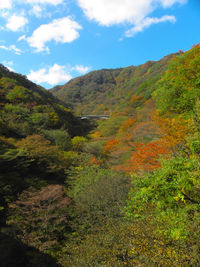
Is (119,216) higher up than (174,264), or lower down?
lower down

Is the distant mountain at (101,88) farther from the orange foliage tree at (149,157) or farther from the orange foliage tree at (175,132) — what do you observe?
the orange foliage tree at (175,132)

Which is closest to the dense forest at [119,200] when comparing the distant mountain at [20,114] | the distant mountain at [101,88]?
the distant mountain at [20,114]

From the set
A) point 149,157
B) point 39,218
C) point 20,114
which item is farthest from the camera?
point 20,114

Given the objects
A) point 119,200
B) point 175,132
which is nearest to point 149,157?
point 175,132

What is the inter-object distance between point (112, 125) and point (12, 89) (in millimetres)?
30108

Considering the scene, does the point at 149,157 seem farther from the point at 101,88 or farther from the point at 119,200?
the point at 101,88

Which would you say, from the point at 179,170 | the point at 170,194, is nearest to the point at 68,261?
the point at 170,194

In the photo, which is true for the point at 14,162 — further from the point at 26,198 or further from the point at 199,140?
the point at 199,140

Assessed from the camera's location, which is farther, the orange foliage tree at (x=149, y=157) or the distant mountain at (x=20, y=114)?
the distant mountain at (x=20, y=114)

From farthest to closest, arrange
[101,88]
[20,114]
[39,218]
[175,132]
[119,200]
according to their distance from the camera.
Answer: [101,88] → [20,114] → [175,132] → [119,200] → [39,218]

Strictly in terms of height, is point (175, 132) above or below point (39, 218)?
above

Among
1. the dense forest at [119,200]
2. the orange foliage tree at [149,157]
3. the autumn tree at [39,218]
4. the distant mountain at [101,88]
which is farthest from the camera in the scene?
the distant mountain at [101,88]

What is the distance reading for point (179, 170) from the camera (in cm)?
640

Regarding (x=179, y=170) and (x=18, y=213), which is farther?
(x=18, y=213)
